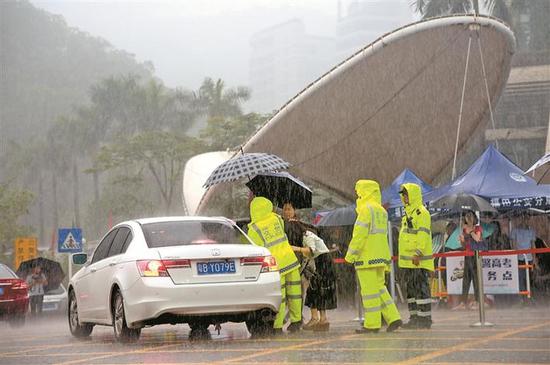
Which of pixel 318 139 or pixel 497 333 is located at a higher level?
pixel 318 139

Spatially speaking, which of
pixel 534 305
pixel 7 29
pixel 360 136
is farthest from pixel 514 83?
pixel 7 29

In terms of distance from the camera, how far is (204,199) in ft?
88.6

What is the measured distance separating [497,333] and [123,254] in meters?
3.89

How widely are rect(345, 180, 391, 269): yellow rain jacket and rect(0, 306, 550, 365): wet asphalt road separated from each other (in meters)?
0.79

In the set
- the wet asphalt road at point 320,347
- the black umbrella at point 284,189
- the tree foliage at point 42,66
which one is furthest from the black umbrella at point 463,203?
the tree foliage at point 42,66

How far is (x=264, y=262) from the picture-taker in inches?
382

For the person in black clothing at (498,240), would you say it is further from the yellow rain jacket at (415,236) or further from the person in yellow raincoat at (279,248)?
the person in yellow raincoat at (279,248)

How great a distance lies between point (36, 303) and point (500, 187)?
10321 mm

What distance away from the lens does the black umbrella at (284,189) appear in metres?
12.4

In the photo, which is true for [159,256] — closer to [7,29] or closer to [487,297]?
[487,297]

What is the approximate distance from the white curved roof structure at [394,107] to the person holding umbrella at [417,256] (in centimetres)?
1137

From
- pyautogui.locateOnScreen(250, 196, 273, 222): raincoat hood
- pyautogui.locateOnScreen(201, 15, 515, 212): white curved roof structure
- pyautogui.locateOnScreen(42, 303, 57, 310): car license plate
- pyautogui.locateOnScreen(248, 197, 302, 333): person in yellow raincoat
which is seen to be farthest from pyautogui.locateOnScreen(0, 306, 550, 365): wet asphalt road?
pyautogui.locateOnScreen(201, 15, 515, 212): white curved roof structure

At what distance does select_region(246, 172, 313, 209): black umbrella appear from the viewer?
12.4 meters

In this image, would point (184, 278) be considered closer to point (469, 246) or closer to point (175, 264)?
point (175, 264)
